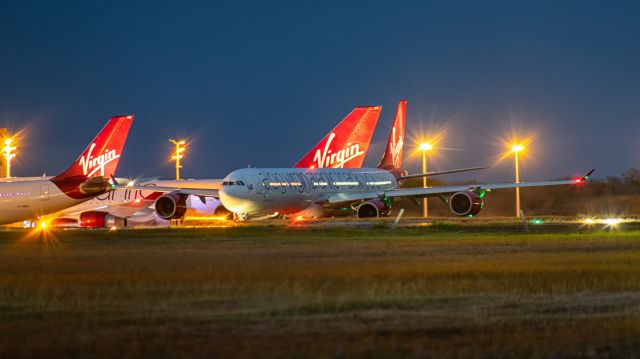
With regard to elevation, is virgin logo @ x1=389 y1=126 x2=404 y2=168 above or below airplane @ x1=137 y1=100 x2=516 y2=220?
above

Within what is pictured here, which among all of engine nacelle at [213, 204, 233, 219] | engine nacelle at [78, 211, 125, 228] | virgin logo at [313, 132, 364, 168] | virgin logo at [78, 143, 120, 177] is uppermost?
virgin logo at [313, 132, 364, 168]

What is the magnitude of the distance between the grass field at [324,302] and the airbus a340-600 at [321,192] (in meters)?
26.4

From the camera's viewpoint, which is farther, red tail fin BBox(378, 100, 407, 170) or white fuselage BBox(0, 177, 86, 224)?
red tail fin BBox(378, 100, 407, 170)

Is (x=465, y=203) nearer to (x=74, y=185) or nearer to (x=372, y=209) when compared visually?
(x=372, y=209)

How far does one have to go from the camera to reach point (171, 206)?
199ft

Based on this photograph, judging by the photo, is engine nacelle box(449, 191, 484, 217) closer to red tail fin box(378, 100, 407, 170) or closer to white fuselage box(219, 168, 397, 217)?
white fuselage box(219, 168, 397, 217)

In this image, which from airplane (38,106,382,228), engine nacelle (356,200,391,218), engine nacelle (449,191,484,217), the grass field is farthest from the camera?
airplane (38,106,382,228)

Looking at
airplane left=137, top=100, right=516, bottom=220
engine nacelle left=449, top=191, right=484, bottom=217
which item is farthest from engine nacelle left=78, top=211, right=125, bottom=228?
engine nacelle left=449, top=191, right=484, bottom=217

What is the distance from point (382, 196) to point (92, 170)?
650 inches

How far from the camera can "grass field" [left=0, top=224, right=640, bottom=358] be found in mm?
13375

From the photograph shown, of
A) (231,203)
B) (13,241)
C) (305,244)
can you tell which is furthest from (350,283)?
(231,203)

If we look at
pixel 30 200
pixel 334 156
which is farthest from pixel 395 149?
A: pixel 30 200

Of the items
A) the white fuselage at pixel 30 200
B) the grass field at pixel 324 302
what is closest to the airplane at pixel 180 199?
the white fuselage at pixel 30 200

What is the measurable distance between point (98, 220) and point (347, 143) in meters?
19.0
